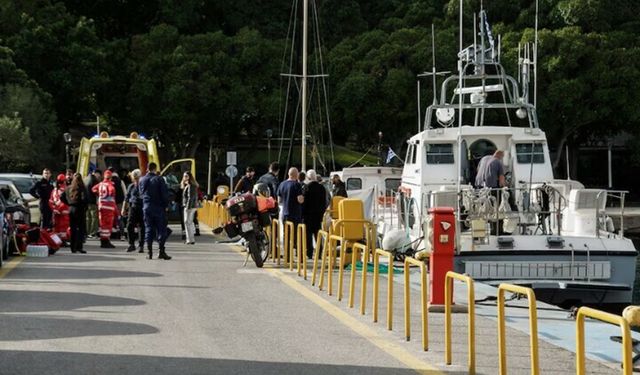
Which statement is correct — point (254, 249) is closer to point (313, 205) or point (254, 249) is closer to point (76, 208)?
point (313, 205)

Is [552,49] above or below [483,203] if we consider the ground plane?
above

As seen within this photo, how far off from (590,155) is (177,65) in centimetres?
2300

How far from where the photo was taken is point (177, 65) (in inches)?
2530

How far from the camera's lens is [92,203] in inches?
1254

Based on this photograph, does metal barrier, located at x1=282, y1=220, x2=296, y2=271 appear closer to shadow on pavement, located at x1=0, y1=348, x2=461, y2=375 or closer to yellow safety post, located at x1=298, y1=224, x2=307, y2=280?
yellow safety post, located at x1=298, y1=224, x2=307, y2=280

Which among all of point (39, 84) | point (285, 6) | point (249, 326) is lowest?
point (249, 326)

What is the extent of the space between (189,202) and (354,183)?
659 centimetres

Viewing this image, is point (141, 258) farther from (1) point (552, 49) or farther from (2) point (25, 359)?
(1) point (552, 49)

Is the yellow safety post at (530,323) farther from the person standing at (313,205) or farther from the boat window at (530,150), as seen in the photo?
the boat window at (530,150)

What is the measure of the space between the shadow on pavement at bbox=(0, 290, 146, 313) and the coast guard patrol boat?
527 cm

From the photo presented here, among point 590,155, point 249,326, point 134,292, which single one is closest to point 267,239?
point 134,292

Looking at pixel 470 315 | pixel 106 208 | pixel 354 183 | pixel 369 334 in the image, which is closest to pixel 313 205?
pixel 106 208

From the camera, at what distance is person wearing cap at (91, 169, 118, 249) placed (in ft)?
95.4

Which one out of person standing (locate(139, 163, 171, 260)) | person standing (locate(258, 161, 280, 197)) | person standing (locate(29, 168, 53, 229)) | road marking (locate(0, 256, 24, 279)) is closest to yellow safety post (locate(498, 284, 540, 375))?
road marking (locate(0, 256, 24, 279))
